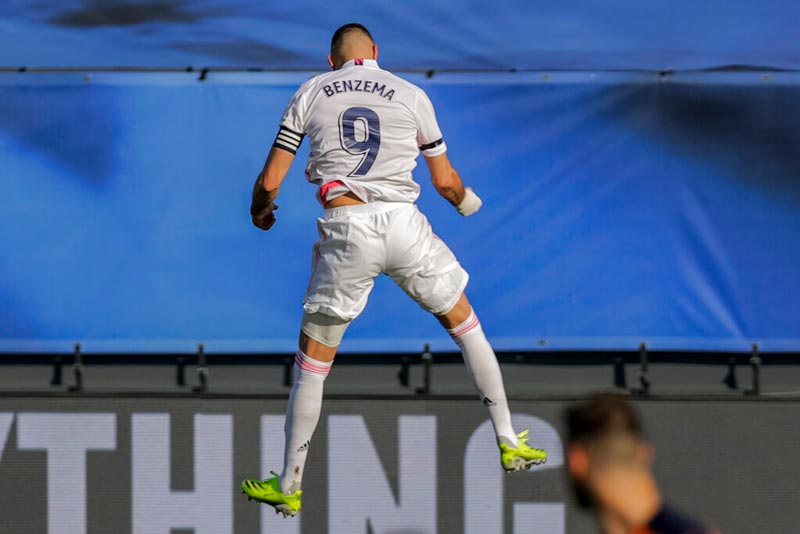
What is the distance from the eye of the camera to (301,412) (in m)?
5.39

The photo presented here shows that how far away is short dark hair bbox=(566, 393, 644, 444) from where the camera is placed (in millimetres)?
2553

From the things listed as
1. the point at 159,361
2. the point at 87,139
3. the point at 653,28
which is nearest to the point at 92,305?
the point at 159,361

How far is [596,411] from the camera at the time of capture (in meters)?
2.58

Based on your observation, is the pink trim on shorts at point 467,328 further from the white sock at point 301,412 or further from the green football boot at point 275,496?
the green football boot at point 275,496

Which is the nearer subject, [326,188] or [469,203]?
[326,188]

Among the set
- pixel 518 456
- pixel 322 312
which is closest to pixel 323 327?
pixel 322 312

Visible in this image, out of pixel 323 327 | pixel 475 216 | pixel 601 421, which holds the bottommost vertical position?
pixel 601 421

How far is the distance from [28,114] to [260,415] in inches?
81.9

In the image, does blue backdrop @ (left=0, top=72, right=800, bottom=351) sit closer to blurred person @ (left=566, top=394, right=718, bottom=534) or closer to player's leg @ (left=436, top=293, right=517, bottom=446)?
player's leg @ (left=436, top=293, right=517, bottom=446)

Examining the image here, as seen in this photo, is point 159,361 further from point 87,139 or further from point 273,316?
point 87,139

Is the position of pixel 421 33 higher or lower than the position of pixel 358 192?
higher

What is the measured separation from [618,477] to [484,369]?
9.51 ft

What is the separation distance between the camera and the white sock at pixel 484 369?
5414 millimetres

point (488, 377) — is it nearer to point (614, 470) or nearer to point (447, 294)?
point (447, 294)
